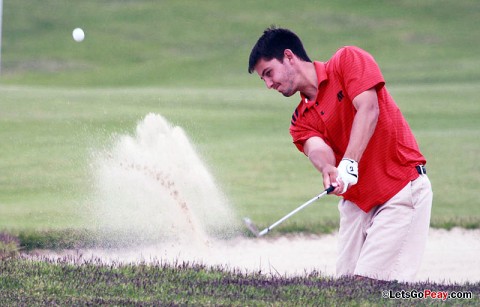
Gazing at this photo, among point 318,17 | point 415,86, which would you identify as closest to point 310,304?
point 415,86

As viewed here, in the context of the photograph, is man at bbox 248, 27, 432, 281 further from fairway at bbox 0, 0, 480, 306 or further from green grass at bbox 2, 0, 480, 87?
green grass at bbox 2, 0, 480, 87

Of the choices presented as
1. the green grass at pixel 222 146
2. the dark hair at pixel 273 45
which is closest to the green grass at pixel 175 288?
the dark hair at pixel 273 45

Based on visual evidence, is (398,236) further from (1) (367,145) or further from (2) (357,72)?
(2) (357,72)

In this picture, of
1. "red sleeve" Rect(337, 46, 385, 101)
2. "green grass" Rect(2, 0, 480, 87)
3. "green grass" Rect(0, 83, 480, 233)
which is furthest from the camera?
"green grass" Rect(2, 0, 480, 87)

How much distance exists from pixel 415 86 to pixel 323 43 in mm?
5949

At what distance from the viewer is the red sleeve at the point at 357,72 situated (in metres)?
5.81

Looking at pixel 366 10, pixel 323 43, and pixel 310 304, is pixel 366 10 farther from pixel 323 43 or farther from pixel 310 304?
pixel 310 304

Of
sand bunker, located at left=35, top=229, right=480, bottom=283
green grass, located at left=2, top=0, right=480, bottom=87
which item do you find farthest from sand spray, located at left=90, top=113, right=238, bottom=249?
green grass, located at left=2, top=0, right=480, bottom=87

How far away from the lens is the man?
600cm

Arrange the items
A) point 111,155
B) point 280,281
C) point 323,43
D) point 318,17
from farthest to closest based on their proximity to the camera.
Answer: point 318,17
point 323,43
point 111,155
point 280,281

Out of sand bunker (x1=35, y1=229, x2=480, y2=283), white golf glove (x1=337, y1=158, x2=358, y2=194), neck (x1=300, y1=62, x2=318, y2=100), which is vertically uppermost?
neck (x1=300, y1=62, x2=318, y2=100)

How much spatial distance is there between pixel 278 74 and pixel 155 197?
11.5ft

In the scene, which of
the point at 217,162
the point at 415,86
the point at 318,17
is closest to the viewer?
the point at 217,162

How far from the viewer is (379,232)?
240 inches
